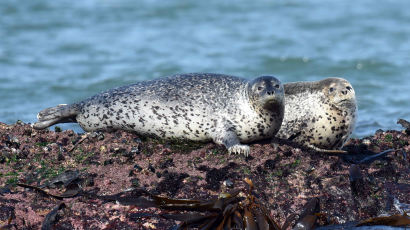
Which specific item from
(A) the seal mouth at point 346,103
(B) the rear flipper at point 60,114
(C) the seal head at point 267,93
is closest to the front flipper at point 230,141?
(C) the seal head at point 267,93

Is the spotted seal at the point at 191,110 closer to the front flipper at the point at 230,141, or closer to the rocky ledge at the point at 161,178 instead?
the front flipper at the point at 230,141

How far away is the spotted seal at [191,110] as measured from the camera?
685 centimetres

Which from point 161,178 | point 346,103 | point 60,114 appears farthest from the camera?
point 60,114

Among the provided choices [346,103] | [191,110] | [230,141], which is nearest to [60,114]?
[191,110]

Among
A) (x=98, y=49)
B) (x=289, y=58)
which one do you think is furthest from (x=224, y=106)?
(x=98, y=49)

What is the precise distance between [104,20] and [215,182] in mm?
13406

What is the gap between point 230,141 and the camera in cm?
662

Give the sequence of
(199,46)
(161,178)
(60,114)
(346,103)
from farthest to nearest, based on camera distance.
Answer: (199,46)
(60,114)
(346,103)
(161,178)

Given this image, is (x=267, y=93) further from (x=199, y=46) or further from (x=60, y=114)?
(x=199, y=46)

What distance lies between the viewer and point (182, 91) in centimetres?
735

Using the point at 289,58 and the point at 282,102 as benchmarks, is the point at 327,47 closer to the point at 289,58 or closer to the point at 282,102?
the point at 289,58

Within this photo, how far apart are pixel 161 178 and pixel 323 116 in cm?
216

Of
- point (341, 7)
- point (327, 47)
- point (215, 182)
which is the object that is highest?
point (341, 7)

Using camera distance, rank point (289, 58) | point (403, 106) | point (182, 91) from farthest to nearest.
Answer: point (289, 58) < point (403, 106) < point (182, 91)
